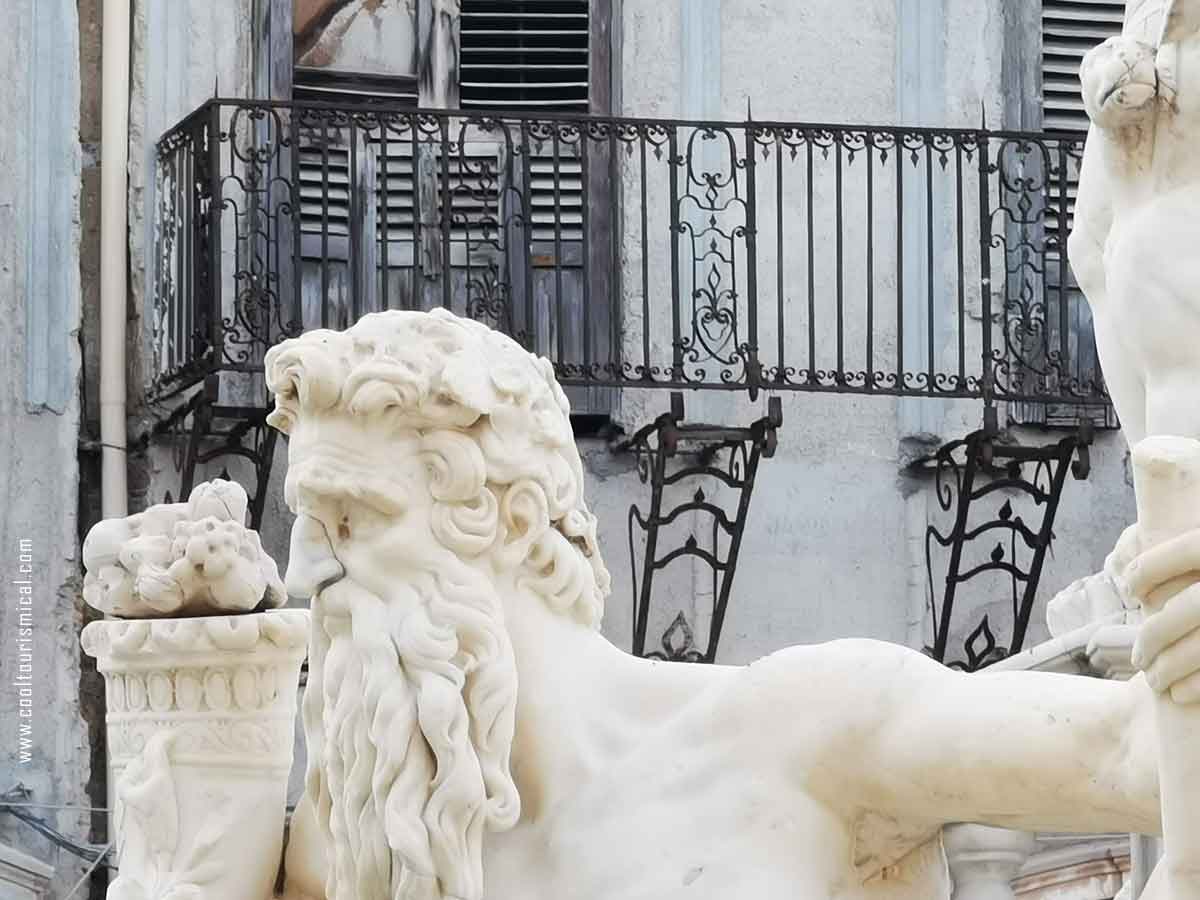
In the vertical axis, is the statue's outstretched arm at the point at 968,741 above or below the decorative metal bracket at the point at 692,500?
above

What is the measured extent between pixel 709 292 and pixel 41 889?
8.13ft

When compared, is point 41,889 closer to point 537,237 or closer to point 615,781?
point 537,237

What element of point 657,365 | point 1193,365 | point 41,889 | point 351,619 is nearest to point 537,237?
point 657,365

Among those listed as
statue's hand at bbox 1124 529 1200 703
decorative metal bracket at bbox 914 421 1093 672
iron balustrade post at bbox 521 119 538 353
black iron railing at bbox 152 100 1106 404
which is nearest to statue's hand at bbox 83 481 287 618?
statue's hand at bbox 1124 529 1200 703

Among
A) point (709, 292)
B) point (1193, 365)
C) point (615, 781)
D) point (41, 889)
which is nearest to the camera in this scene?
point (615, 781)

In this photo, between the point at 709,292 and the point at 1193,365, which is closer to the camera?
the point at 1193,365

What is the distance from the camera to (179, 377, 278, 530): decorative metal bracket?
1269 cm

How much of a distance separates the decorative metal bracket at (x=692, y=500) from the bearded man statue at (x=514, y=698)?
805 centimetres

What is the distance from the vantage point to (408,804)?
460cm

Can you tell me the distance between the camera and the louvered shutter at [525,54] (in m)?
13.4

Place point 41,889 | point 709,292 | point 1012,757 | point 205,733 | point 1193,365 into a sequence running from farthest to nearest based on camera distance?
point 709,292, point 41,889, point 1193,365, point 205,733, point 1012,757

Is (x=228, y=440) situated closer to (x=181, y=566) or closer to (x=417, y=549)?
(x=181, y=566)

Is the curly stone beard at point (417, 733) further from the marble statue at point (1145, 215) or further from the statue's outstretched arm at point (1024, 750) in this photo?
the marble statue at point (1145, 215)

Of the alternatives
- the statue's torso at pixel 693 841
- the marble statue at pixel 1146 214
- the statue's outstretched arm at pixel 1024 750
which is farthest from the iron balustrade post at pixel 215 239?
the statue's outstretched arm at pixel 1024 750
